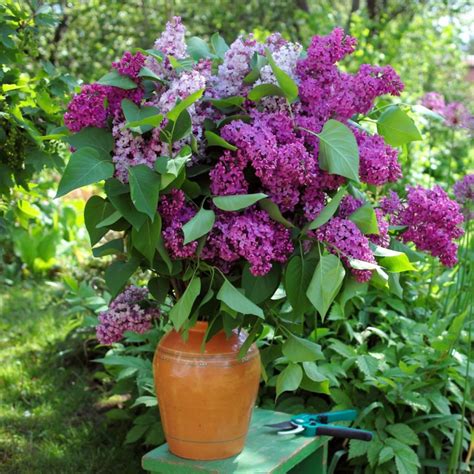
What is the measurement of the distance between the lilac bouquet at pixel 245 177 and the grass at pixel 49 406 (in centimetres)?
124

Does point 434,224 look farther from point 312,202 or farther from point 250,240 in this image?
point 250,240

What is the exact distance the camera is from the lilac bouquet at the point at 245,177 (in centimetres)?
141

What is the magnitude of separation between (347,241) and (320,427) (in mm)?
664

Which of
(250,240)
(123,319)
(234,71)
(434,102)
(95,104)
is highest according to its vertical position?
(434,102)

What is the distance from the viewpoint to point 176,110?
Answer: 1.37m

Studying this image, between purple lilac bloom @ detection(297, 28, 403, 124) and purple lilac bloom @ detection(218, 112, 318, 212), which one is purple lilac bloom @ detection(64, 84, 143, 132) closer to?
purple lilac bloom @ detection(218, 112, 318, 212)

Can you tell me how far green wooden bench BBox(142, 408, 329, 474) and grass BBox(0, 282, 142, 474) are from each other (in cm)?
86

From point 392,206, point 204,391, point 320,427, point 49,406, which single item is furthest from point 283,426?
point 49,406

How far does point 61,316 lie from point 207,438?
8.76ft

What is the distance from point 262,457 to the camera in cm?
174

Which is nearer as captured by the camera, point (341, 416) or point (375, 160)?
point (375, 160)

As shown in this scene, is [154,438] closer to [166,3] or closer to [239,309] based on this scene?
[239,309]

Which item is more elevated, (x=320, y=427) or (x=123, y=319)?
(x=123, y=319)

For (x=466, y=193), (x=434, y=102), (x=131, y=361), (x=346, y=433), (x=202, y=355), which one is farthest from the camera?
(x=434, y=102)
